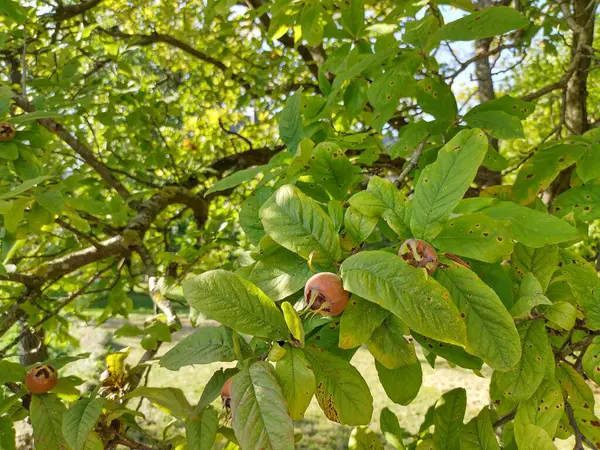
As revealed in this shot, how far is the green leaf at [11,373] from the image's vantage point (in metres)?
1.40

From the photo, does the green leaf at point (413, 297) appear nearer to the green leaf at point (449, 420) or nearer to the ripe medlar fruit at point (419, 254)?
the ripe medlar fruit at point (419, 254)

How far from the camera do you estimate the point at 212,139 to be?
5.19 metres

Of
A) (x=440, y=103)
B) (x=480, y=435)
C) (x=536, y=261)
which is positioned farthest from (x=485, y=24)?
(x=480, y=435)

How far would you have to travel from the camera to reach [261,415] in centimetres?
74

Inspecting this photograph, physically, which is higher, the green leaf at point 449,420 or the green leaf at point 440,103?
the green leaf at point 440,103

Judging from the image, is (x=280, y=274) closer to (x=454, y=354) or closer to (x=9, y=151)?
(x=454, y=354)

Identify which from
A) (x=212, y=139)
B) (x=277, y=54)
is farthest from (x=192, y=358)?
(x=212, y=139)

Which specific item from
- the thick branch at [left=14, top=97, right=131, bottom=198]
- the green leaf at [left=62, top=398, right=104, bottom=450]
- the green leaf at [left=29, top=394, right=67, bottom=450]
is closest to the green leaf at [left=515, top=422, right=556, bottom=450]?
the green leaf at [left=62, top=398, right=104, bottom=450]

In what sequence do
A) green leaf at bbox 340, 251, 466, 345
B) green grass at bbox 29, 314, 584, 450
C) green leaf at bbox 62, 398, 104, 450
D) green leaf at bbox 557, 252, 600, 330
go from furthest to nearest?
green grass at bbox 29, 314, 584, 450 < green leaf at bbox 62, 398, 104, 450 < green leaf at bbox 557, 252, 600, 330 < green leaf at bbox 340, 251, 466, 345

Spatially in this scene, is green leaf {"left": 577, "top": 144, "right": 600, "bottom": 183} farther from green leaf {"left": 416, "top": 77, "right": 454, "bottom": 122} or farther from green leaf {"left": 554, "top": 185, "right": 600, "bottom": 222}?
green leaf {"left": 416, "top": 77, "right": 454, "bottom": 122}

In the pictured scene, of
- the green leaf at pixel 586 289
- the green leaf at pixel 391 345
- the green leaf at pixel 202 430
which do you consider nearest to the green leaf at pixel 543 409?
the green leaf at pixel 586 289

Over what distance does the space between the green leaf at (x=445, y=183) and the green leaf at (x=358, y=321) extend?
0.14 metres

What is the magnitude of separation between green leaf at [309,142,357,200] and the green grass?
174 inches

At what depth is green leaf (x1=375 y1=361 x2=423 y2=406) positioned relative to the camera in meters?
1.11
